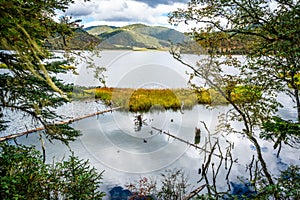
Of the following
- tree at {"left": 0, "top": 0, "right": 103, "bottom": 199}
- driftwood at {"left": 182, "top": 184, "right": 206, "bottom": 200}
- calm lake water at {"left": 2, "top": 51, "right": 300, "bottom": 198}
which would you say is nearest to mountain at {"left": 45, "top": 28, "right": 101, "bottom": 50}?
tree at {"left": 0, "top": 0, "right": 103, "bottom": 199}

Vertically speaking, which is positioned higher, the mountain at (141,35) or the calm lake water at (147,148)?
the mountain at (141,35)

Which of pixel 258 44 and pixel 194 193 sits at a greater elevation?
pixel 258 44

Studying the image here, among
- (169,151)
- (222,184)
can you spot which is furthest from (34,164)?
(169,151)

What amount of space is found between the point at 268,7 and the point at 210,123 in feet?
30.6

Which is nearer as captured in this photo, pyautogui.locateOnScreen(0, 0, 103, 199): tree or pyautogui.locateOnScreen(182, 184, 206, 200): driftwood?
pyautogui.locateOnScreen(0, 0, 103, 199): tree

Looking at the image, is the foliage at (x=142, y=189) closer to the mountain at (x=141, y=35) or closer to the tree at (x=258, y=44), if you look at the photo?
the tree at (x=258, y=44)

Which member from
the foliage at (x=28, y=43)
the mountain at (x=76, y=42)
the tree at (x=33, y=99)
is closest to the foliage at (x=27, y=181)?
the tree at (x=33, y=99)

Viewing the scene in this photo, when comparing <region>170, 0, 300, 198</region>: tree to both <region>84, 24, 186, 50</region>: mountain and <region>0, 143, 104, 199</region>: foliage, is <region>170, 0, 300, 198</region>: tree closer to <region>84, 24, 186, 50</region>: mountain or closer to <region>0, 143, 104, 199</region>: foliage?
<region>84, 24, 186, 50</region>: mountain

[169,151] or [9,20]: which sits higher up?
[9,20]

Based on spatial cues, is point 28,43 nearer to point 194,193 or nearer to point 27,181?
point 27,181

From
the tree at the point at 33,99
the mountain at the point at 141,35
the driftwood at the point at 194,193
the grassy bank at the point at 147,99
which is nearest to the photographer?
the tree at the point at 33,99

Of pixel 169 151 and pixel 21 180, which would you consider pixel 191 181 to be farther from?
pixel 21 180

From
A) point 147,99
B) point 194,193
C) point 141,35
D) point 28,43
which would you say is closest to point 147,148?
point 194,193

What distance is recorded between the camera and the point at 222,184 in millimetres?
7863
